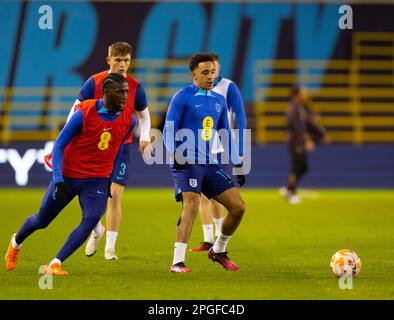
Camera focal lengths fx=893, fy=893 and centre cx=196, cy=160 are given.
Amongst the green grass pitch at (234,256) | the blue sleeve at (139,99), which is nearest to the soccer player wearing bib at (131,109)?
the blue sleeve at (139,99)

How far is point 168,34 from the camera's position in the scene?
30.6m

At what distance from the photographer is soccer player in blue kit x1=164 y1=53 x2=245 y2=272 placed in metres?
9.62

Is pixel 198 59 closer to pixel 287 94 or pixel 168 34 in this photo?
pixel 287 94

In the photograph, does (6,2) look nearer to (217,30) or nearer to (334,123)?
(217,30)

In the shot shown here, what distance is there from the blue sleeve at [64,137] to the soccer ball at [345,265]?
292 centimetres

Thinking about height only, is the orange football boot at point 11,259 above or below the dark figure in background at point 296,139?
below

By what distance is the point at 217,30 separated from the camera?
30609 mm

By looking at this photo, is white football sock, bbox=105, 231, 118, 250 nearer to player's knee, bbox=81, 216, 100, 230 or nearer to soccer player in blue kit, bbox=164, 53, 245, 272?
soccer player in blue kit, bbox=164, 53, 245, 272

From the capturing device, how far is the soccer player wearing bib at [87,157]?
913 cm

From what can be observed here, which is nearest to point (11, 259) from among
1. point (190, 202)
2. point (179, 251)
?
point (179, 251)

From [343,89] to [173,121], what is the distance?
20.4m

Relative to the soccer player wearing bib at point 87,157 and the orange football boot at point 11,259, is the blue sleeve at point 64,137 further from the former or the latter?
the orange football boot at point 11,259
